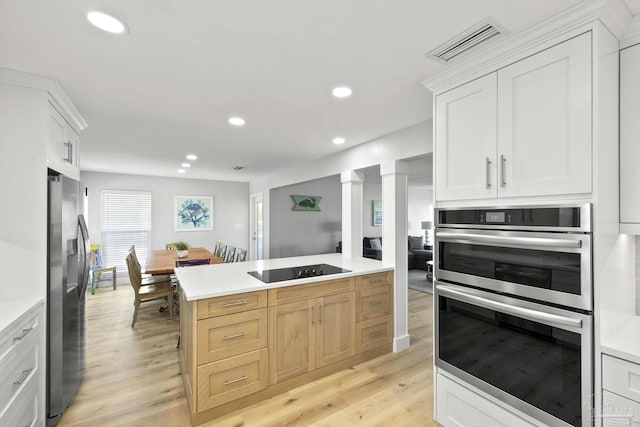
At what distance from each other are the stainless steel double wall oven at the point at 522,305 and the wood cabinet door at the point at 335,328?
0.99m

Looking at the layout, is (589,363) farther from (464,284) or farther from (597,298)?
(464,284)

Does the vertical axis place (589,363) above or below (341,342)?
above

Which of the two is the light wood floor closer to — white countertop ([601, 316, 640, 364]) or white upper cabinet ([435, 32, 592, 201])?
white countertop ([601, 316, 640, 364])

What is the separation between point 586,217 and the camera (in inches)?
50.3

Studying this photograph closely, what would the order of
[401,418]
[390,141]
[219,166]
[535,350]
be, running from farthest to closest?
[219,166] < [390,141] < [401,418] < [535,350]

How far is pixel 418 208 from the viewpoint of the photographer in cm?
911

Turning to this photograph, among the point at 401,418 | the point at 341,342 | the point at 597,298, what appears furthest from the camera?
the point at 341,342

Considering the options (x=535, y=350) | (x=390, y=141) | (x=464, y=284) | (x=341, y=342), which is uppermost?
(x=390, y=141)

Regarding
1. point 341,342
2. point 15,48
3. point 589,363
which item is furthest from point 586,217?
point 15,48

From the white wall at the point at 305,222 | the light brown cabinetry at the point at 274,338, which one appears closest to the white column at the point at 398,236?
the light brown cabinetry at the point at 274,338

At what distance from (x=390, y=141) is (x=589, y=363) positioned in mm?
2445

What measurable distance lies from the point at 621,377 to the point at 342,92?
7.13 feet

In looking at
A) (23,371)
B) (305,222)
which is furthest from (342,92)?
(305,222)

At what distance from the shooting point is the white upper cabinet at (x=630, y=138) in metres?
1.37
